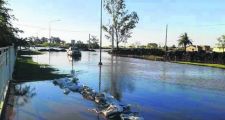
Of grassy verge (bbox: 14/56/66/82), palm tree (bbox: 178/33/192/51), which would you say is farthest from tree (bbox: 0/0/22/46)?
palm tree (bbox: 178/33/192/51)

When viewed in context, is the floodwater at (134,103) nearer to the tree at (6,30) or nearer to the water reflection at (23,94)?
the water reflection at (23,94)

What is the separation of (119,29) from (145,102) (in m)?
89.3

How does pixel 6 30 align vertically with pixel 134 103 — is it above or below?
above

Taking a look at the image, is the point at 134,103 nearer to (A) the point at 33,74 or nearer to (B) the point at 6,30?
(B) the point at 6,30

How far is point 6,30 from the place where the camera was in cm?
2061

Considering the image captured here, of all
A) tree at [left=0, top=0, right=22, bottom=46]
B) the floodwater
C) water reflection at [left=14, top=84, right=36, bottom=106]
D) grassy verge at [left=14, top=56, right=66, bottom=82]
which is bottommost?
the floodwater

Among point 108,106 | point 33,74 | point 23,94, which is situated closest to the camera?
point 108,106

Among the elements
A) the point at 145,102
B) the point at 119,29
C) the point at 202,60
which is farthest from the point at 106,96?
the point at 119,29

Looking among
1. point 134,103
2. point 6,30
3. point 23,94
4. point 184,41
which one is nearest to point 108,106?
point 134,103

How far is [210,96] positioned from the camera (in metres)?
18.9

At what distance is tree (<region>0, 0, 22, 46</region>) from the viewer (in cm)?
1967

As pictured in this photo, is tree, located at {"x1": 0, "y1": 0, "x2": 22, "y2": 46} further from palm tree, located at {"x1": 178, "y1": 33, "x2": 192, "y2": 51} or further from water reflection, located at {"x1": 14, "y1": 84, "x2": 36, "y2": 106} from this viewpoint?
palm tree, located at {"x1": 178, "y1": 33, "x2": 192, "y2": 51}

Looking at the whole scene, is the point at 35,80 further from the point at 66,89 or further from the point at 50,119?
the point at 50,119

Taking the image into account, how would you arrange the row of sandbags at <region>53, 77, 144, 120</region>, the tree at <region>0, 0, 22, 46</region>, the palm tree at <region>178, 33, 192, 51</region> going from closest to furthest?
the row of sandbags at <region>53, 77, 144, 120</region> → the tree at <region>0, 0, 22, 46</region> → the palm tree at <region>178, 33, 192, 51</region>
